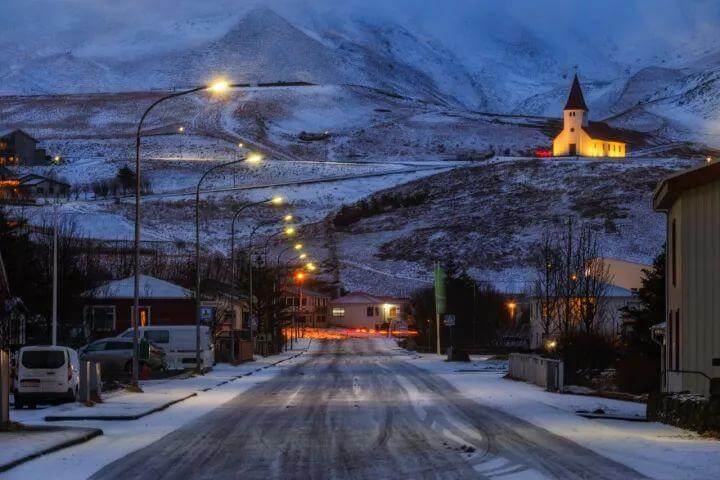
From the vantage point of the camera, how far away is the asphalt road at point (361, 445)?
1852cm

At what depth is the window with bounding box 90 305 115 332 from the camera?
→ 82250 mm

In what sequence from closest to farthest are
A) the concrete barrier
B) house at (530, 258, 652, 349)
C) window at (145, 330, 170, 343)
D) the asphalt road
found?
the asphalt road
the concrete barrier
window at (145, 330, 170, 343)
house at (530, 258, 652, 349)

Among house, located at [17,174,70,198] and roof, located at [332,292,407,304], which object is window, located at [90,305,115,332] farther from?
house, located at [17,174,70,198]

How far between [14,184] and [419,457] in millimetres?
140231

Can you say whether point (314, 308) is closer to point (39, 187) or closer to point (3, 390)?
point (39, 187)

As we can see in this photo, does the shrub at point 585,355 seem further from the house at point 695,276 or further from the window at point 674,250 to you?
the house at point 695,276

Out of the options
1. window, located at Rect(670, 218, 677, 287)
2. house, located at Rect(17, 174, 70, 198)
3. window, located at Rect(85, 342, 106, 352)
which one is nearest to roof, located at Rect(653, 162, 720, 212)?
window, located at Rect(670, 218, 677, 287)

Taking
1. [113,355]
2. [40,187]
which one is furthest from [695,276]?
[40,187]

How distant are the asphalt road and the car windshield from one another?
448 centimetres

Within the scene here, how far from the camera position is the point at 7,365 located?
82.5ft

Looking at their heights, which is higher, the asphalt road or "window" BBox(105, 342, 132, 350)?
"window" BBox(105, 342, 132, 350)

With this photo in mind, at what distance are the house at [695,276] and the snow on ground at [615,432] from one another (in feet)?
5.51

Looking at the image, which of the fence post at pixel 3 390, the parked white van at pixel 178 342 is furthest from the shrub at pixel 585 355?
the fence post at pixel 3 390

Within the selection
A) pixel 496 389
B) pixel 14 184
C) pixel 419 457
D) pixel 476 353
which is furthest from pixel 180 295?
pixel 14 184
